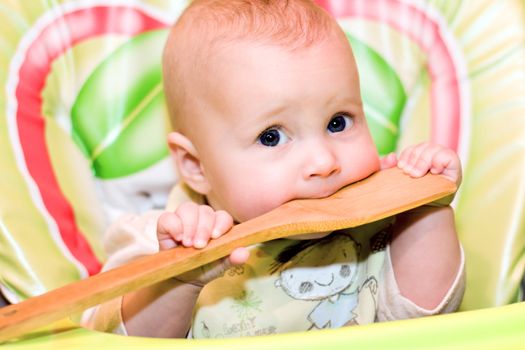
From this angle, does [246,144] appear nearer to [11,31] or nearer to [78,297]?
[78,297]

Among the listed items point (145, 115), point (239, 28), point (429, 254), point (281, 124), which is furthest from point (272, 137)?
point (145, 115)

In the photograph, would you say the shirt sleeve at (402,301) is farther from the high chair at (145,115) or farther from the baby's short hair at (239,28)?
the baby's short hair at (239,28)

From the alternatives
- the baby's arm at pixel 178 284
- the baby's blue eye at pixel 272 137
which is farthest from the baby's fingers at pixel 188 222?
Answer: the baby's blue eye at pixel 272 137

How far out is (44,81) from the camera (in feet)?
3.74

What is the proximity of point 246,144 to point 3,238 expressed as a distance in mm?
324

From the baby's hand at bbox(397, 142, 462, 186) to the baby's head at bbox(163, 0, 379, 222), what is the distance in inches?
1.6

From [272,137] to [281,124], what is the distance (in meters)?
0.02

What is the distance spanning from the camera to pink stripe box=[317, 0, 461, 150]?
112 centimetres

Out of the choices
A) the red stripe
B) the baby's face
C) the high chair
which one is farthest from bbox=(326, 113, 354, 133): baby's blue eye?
the red stripe

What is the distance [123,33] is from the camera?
3.92ft

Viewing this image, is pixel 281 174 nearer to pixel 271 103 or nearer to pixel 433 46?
pixel 271 103

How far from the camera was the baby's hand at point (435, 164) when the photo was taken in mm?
892

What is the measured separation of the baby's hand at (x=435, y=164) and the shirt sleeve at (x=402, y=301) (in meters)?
0.11

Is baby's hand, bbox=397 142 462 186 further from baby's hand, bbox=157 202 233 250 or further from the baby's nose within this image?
baby's hand, bbox=157 202 233 250
